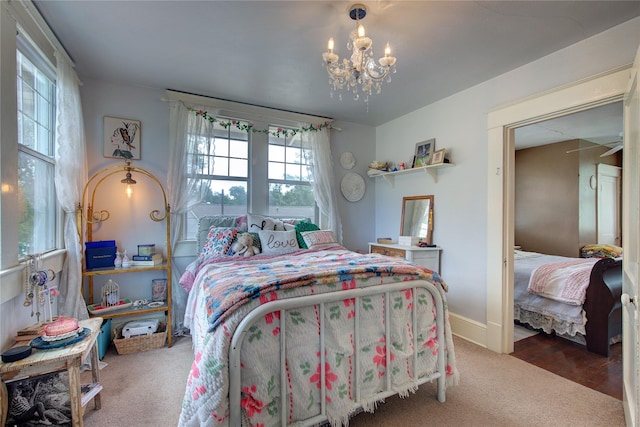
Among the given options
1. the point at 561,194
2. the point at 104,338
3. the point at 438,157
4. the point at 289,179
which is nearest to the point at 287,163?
the point at 289,179

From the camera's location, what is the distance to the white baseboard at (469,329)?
275cm

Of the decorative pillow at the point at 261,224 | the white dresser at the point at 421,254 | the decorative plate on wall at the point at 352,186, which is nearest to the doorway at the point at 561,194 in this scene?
the white dresser at the point at 421,254

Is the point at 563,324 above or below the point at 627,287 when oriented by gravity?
below

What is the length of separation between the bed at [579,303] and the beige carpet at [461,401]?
831 millimetres

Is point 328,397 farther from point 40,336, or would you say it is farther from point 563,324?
point 563,324

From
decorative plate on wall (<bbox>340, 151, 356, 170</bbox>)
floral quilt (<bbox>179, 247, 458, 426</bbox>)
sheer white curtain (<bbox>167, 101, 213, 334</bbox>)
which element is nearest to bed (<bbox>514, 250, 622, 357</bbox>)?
floral quilt (<bbox>179, 247, 458, 426</bbox>)

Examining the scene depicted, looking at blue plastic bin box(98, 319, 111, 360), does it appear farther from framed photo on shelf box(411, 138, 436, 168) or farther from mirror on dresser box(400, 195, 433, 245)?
framed photo on shelf box(411, 138, 436, 168)

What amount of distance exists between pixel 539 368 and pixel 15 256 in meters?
3.65

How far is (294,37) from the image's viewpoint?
2.08m

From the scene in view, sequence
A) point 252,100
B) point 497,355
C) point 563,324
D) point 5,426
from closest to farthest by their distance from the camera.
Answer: point 5,426
point 497,355
point 563,324
point 252,100

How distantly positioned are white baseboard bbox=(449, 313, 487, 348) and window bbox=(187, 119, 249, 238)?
263 cm

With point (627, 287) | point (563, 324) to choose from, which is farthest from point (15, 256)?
point (563, 324)

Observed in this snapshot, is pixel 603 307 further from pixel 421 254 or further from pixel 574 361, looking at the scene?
pixel 421 254

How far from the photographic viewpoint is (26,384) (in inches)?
53.6
